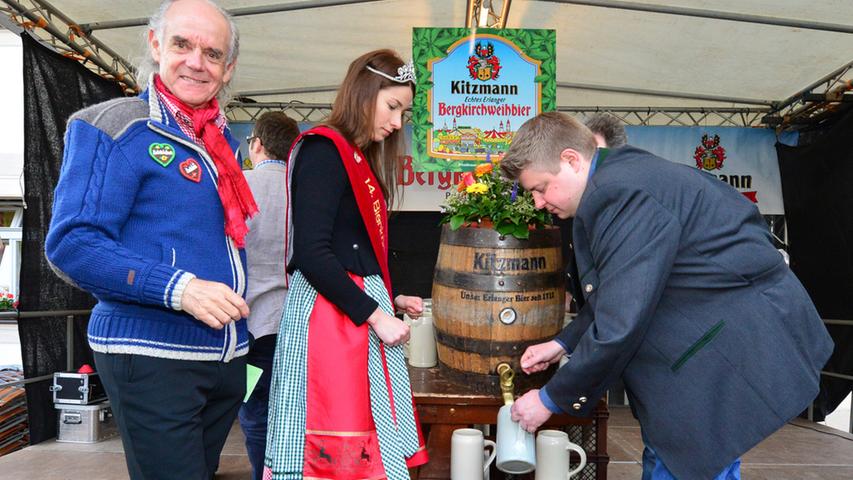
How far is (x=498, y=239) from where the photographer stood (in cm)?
172

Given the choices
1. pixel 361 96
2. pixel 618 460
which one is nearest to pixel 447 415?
pixel 361 96

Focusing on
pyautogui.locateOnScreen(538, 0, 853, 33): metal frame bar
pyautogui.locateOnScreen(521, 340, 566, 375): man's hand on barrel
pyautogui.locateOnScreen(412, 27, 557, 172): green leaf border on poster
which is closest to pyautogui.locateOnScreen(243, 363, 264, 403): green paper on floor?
pyautogui.locateOnScreen(521, 340, 566, 375): man's hand on barrel

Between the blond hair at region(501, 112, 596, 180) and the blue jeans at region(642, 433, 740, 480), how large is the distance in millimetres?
687

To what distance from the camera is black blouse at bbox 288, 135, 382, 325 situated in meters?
1.34

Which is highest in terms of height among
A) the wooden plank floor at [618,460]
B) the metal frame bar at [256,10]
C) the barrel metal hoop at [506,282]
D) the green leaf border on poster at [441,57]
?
the metal frame bar at [256,10]

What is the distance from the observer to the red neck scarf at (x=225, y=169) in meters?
1.15

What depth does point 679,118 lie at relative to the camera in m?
5.51

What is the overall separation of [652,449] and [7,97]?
1418 cm

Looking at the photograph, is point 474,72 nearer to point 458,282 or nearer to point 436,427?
point 458,282

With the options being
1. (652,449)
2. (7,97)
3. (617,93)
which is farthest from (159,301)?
(7,97)

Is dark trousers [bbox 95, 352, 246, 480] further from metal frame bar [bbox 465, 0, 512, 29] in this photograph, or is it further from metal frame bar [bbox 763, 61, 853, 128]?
metal frame bar [bbox 763, 61, 853, 128]

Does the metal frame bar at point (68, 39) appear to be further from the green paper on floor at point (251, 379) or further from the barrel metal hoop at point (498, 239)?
the green paper on floor at point (251, 379)

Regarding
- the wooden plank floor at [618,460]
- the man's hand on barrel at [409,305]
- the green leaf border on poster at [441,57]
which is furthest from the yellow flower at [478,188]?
the wooden plank floor at [618,460]

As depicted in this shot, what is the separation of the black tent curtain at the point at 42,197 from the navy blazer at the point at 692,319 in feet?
12.1
